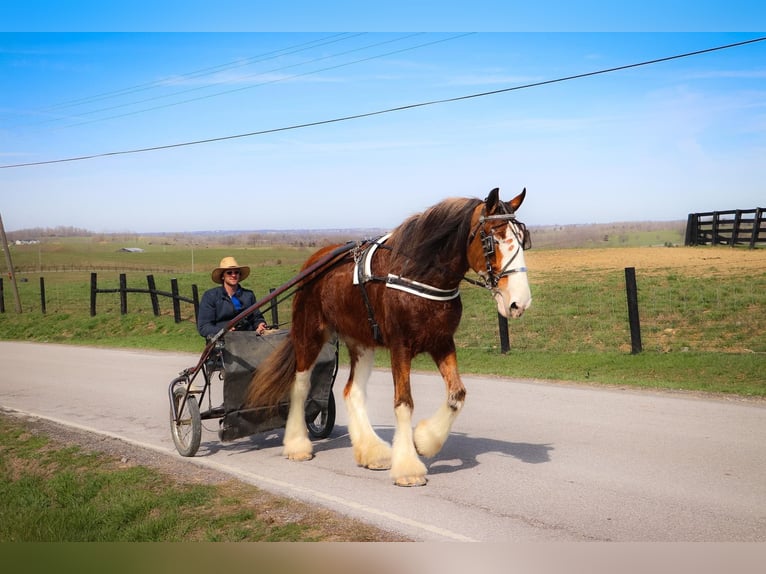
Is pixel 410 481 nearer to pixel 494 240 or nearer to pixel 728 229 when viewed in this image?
pixel 494 240

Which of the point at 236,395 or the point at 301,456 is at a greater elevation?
the point at 236,395

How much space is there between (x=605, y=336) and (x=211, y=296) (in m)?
11.2

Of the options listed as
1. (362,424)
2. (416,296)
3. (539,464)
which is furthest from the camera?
(362,424)

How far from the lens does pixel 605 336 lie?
17.2m

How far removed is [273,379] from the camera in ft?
25.4

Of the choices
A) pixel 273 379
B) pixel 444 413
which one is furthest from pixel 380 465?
pixel 273 379

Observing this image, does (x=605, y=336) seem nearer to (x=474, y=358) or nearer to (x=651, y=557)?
(x=474, y=358)

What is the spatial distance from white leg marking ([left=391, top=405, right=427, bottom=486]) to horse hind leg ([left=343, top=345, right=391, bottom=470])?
61 centimetres

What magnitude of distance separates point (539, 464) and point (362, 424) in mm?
1702

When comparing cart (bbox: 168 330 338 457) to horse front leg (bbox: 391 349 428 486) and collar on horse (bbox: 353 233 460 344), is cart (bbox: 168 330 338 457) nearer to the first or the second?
collar on horse (bbox: 353 233 460 344)

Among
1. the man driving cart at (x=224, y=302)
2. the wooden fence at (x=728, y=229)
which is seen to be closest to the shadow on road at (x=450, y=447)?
the man driving cart at (x=224, y=302)

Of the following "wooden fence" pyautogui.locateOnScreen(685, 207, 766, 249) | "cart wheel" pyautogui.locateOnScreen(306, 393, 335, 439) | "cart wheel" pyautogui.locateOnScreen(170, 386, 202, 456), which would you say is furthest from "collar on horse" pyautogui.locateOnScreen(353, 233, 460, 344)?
"wooden fence" pyautogui.locateOnScreen(685, 207, 766, 249)

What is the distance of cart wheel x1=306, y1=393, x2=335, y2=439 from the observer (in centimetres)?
866

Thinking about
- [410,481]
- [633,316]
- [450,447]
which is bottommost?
[450,447]
